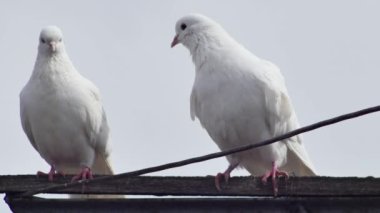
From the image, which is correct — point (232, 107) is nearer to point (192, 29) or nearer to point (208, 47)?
point (208, 47)

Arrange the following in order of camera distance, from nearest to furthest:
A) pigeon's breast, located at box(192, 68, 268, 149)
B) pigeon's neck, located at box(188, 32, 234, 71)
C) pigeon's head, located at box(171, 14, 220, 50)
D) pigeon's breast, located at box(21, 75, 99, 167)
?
1. pigeon's breast, located at box(192, 68, 268, 149)
2. pigeon's neck, located at box(188, 32, 234, 71)
3. pigeon's head, located at box(171, 14, 220, 50)
4. pigeon's breast, located at box(21, 75, 99, 167)

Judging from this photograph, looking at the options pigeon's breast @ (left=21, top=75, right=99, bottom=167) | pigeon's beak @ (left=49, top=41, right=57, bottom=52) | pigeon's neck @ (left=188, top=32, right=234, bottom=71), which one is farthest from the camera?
pigeon's beak @ (left=49, top=41, right=57, bottom=52)

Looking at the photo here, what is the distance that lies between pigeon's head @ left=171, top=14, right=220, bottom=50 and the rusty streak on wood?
4.19 meters

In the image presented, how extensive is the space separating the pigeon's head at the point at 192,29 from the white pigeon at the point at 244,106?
359mm

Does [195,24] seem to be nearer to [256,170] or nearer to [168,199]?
[256,170]

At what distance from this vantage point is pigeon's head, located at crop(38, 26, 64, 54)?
13430 millimetres

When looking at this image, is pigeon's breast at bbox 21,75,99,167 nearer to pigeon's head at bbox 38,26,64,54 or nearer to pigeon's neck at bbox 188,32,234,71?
pigeon's head at bbox 38,26,64,54

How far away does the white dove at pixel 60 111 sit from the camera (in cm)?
1288

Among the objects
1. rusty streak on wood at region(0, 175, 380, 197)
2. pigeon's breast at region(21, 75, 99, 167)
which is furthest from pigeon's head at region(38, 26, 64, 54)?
rusty streak on wood at region(0, 175, 380, 197)

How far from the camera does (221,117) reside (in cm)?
1138

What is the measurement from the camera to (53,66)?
1321cm

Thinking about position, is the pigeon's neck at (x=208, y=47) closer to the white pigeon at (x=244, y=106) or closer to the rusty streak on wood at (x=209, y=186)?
the white pigeon at (x=244, y=106)

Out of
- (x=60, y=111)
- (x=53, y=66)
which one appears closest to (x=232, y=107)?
(x=60, y=111)

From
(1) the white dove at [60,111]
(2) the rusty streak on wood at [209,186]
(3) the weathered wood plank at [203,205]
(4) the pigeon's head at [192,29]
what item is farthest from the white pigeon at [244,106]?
(3) the weathered wood plank at [203,205]
